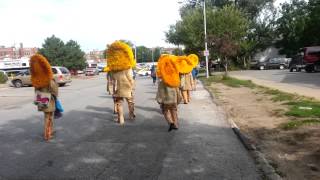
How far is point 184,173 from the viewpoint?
6.52m

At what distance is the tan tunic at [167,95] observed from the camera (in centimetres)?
1060

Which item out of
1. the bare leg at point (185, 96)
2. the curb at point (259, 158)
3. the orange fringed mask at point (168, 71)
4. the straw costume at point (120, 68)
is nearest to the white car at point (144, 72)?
the bare leg at point (185, 96)

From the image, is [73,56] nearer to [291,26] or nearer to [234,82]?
[291,26]

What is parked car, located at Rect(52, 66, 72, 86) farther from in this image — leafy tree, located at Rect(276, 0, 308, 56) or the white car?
leafy tree, located at Rect(276, 0, 308, 56)

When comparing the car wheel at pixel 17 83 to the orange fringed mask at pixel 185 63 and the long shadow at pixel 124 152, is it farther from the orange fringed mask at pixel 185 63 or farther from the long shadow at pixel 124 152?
the long shadow at pixel 124 152

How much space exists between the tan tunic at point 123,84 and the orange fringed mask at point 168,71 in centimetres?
107

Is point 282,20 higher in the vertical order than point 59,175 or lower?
higher

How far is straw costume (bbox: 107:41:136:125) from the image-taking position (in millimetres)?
11562


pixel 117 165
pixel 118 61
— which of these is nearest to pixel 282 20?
pixel 118 61

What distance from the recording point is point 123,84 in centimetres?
1163

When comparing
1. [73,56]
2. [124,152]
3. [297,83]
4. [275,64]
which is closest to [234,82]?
[297,83]

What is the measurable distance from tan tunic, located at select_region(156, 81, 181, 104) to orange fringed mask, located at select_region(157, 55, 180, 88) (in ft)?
0.34

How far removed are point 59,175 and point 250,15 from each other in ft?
213

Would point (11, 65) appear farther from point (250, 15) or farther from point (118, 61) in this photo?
point (118, 61)
